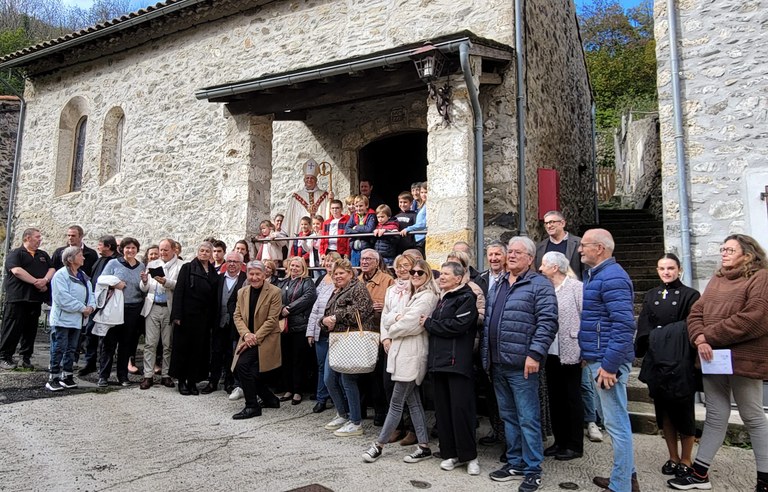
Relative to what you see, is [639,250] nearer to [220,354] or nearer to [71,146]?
[220,354]

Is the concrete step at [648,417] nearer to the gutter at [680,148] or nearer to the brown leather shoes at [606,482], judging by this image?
the brown leather shoes at [606,482]

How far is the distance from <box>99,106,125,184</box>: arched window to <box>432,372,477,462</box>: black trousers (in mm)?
10031

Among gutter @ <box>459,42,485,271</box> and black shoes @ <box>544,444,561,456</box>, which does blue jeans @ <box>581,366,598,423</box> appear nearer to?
black shoes @ <box>544,444,561,456</box>

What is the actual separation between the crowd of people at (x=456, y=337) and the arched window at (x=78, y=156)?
6424 mm

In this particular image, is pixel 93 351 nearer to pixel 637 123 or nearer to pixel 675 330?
pixel 675 330

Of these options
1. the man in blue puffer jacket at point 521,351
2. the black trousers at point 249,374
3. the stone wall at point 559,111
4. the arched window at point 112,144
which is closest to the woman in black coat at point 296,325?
the black trousers at point 249,374

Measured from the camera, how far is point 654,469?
12.5 feet

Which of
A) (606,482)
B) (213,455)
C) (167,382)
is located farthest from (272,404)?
(606,482)

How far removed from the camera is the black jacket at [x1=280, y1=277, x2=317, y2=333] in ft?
18.2

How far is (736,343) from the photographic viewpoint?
11.2ft

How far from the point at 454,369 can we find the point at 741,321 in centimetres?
182

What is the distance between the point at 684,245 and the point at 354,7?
20.1ft

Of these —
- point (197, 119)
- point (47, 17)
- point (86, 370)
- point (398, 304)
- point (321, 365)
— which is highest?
point (47, 17)

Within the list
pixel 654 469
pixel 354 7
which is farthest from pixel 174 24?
pixel 654 469
